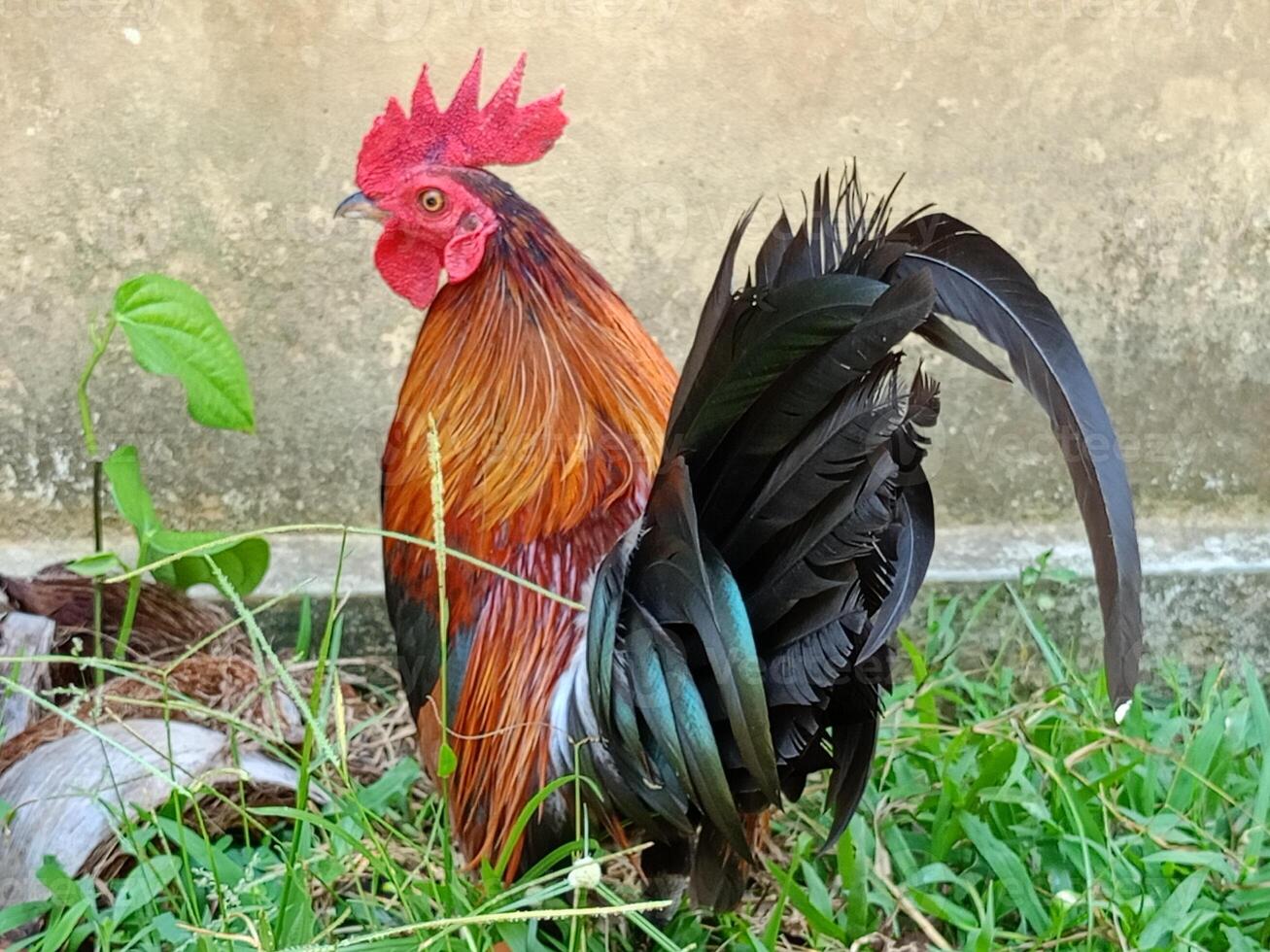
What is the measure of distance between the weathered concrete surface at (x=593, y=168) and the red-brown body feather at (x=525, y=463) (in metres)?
0.85

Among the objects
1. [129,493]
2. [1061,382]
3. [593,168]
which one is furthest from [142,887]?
[593,168]

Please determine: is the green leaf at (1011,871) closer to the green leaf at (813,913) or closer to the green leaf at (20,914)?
the green leaf at (813,913)

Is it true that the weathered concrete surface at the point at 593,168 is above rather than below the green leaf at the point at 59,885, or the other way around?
above

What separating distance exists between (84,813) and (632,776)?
0.82 metres

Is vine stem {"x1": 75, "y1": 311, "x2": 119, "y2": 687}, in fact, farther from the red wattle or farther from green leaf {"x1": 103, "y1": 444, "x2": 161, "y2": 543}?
the red wattle

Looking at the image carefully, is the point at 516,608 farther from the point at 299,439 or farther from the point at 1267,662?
the point at 1267,662

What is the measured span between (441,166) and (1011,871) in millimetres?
1226

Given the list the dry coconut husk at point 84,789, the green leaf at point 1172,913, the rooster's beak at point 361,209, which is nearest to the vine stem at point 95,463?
the dry coconut husk at point 84,789

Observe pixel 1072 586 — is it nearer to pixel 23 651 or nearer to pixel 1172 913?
pixel 1172 913

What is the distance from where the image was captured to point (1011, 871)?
1.38 m

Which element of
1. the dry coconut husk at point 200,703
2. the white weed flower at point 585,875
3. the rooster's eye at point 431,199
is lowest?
the dry coconut husk at point 200,703

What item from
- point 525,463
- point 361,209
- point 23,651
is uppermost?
point 361,209

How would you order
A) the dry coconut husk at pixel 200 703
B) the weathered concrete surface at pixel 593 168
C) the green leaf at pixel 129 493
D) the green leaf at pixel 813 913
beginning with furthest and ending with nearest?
the weathered concrete surface at pixel 593 168 < the green leaf at pixel 129 493 < the dry coconut husk at pixel 200 703 < the green leaf at pixel 813 913

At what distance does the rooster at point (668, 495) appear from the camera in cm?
88
